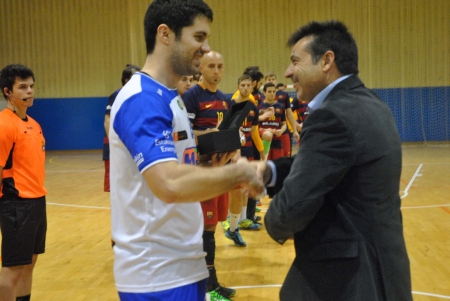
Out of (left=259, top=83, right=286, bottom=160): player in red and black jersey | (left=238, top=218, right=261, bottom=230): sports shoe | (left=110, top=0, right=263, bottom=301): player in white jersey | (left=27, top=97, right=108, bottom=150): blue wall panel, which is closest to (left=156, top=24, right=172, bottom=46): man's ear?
(left=110, top=0, right=263, bottom=301): player in white jersey

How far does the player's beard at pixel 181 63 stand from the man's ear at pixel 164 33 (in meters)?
0.05

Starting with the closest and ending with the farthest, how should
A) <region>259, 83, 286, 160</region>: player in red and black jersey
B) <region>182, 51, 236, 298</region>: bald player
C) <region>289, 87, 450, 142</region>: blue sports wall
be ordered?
<region>182, 51, 236, 298</region>: bald player
<region>259, 83, 286, 160</region>: player in red and black jersey
<region>289, 87, 450, 142</region>: blue sports wall

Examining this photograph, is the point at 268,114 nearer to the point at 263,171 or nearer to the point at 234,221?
the point at 234,221

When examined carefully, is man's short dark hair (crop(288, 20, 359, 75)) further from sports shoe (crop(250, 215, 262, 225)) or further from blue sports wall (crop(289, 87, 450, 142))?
blue sports wall (crop(289, 87, 450, 142))

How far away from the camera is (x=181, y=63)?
1.73 m

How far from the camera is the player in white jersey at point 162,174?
1396 mm

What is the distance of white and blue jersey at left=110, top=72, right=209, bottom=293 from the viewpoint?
153 cm

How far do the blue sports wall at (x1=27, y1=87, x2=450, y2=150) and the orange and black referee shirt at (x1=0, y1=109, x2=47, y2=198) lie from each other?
531 inches

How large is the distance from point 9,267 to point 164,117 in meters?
2.60

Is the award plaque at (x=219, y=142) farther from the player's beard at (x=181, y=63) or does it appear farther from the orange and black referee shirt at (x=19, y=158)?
the orange and black referee shirt at (x=19, y=158)

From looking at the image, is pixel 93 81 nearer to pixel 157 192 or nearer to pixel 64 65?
pixel 64 65

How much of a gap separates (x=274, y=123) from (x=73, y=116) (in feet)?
38.3

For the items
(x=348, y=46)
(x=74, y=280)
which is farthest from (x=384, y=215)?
(x=74, y=280)

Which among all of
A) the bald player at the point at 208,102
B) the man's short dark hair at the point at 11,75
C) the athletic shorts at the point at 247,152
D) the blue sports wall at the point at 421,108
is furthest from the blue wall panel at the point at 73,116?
the man's short dark hair at the point at 11,75
